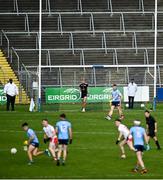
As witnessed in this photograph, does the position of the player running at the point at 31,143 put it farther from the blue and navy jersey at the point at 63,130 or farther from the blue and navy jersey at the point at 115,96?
the blue and navy jersey at the point at 115,96

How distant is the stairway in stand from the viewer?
Result: 54.3m

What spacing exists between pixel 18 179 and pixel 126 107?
24.3 metres

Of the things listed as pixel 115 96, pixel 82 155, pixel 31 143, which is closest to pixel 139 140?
pixel 31 143

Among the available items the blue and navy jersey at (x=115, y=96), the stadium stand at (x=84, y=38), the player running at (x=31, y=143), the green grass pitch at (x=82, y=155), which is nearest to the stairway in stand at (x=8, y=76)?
the stadium stand at (x=84, y=38)

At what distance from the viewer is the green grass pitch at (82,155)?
2811cm

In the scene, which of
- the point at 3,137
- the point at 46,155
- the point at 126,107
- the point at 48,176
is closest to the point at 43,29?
the point at 126,107

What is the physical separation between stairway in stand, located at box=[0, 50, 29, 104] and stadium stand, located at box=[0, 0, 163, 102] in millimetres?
419

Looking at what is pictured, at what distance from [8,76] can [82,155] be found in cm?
2501

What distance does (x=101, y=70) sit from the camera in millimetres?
56531

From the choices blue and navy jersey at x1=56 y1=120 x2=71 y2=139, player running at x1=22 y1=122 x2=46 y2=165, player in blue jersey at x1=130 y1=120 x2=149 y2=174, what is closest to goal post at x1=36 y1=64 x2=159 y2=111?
player running at x1=22 y1=122 x2=46 y2=165

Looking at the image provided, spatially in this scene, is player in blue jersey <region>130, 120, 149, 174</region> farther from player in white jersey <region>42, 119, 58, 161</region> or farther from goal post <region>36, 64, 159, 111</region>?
goal post <region>36, 64, 159, 111</region>

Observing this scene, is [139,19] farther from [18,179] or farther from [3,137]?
[18,179]

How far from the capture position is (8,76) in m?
56.3

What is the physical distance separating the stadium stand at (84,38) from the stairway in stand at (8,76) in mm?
419
